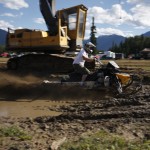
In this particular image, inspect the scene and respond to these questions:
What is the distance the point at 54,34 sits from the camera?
20.6m

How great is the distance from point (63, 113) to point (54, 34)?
11.1 m

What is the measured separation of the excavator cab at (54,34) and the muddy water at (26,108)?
25.2ft

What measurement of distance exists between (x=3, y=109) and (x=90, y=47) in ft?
12.4

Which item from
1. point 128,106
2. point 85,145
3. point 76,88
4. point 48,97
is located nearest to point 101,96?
point 76,88

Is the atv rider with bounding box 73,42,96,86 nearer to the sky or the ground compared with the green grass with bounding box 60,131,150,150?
nearer to the sky

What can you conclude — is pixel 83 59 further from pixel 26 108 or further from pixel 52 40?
pixel 52 40

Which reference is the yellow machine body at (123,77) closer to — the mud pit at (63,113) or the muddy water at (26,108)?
the mud pit at (63,113)

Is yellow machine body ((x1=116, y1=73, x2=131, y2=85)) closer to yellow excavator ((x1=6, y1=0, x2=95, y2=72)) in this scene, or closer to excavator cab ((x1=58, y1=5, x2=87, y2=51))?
yellow excavator ((x1=6, y1=0, x2=95, y2=72))

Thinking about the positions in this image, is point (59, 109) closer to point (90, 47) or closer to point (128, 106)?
point (128, 106)

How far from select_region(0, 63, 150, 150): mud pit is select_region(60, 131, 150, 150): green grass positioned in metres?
0.41

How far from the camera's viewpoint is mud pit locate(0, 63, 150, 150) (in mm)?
7316

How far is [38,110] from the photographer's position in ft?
37.3

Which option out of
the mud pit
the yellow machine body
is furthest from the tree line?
the yellow machine body

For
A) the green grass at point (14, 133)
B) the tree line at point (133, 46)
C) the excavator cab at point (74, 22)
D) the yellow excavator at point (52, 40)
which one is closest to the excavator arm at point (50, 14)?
the yellow excavator at point (52, 40)
